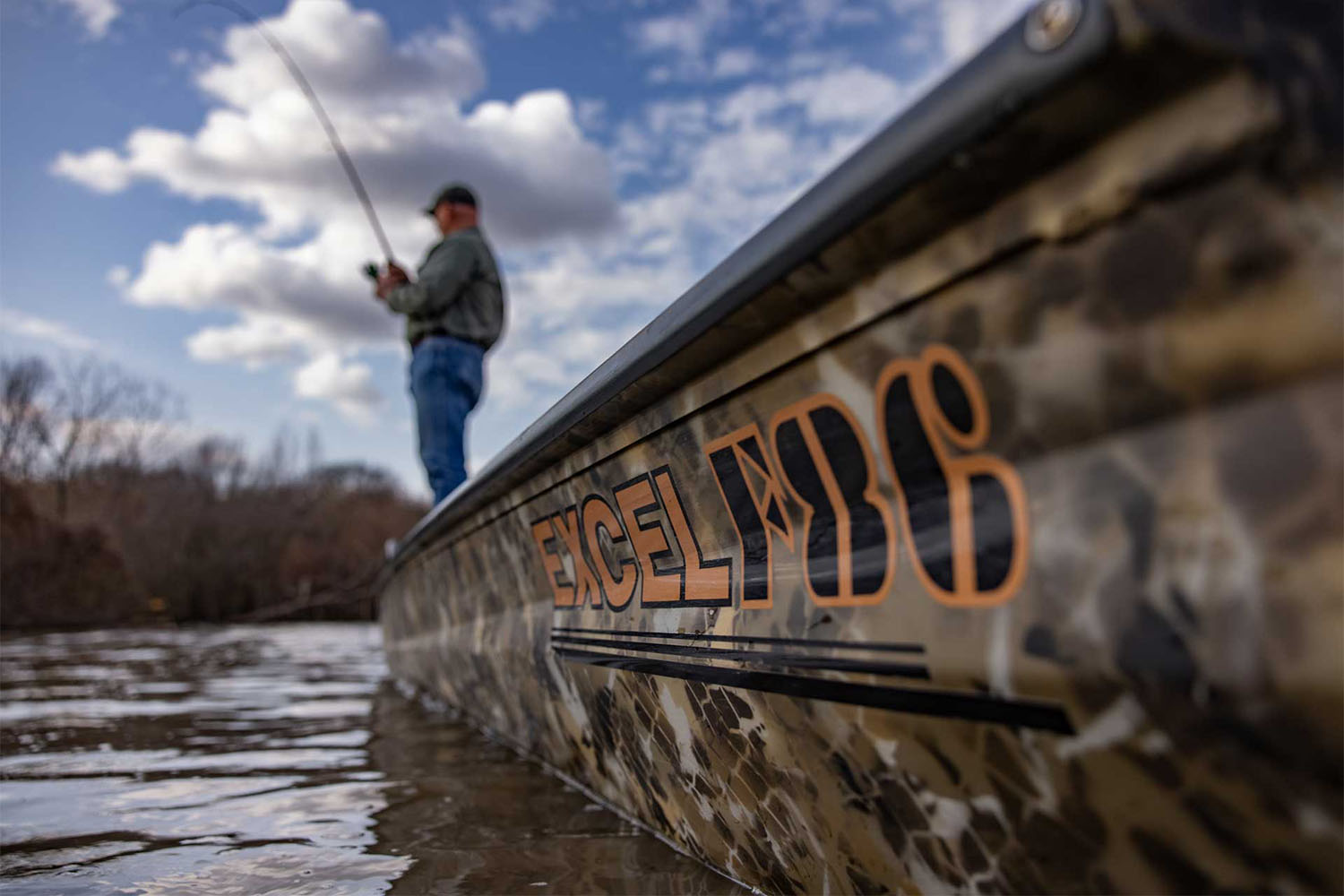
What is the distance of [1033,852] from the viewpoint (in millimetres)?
1007

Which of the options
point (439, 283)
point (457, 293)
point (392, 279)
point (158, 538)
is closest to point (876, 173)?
point (439, 283)

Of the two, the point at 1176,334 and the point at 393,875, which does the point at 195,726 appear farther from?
the point at 1176,334

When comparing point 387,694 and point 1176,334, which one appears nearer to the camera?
point 1176,334

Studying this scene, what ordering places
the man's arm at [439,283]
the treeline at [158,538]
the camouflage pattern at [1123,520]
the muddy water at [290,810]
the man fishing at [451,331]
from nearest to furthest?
the camouflage pattern at [1123,520], the muddy water at [290,810], the man's arm at [439,283], the man fishing at [451,331], the treeline at [158,538]

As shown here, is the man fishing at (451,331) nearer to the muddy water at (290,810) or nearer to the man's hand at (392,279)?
the man's hand at (392,279)

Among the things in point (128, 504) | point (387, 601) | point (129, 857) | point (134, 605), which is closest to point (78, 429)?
point (128, 504)

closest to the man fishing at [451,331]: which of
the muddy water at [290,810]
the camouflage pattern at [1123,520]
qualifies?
the muddy water at [290,810]

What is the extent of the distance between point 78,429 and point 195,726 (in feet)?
116

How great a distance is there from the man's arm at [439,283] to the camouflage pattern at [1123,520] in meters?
3.32

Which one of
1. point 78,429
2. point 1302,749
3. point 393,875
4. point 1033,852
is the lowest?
point 393,875

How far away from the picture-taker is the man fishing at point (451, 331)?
449 centimetres

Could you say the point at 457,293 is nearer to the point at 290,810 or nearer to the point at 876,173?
the point at 290,810

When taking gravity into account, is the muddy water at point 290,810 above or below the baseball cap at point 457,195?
below

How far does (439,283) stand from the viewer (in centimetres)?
438
